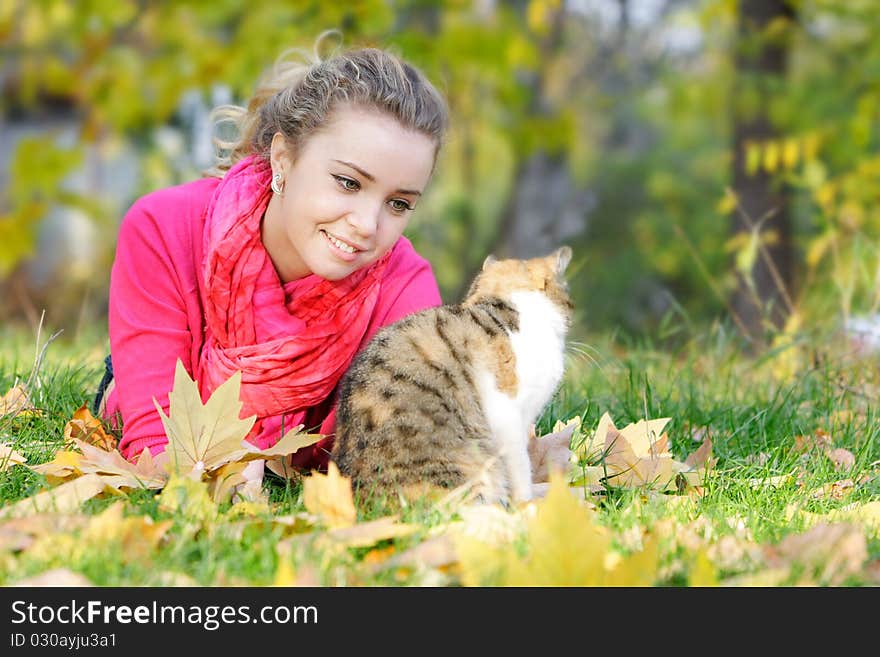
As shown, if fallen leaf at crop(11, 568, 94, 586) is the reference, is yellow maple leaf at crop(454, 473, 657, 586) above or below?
below

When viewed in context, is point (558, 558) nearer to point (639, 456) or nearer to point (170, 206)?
point (639, 456)

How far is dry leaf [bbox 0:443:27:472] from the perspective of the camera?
2.46 meters

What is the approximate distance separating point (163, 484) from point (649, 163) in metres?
10.2

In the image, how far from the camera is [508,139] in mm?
7566

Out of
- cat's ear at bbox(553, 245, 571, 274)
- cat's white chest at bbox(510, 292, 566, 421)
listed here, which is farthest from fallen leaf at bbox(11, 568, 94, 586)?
cat's ear at bbox(553, 245, 571, 274)

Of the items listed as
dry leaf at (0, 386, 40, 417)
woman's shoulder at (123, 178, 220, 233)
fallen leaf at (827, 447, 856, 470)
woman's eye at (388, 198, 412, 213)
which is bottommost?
fallen leaf at (827, 447, 856, 470)

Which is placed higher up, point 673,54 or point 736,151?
point 673,54

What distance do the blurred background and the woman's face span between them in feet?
4.52

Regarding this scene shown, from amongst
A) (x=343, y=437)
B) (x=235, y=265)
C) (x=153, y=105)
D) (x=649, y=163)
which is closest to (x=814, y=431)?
(x=343, y=437)

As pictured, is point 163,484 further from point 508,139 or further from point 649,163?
point 649,163

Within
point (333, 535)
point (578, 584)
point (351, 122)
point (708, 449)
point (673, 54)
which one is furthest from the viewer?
point (673, 54)

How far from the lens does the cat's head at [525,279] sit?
104 inches

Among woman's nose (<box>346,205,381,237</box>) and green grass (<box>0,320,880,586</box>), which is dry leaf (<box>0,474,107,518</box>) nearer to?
green grass (<box>0,320,880,586</box>)

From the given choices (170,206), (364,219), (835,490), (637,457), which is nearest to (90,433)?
(170,206)
